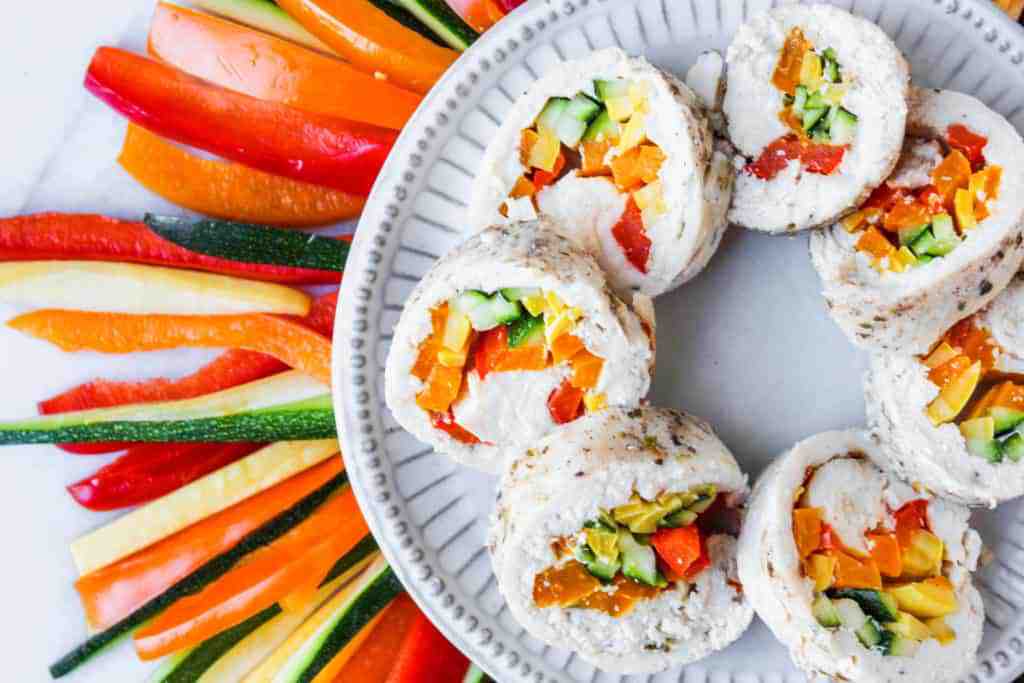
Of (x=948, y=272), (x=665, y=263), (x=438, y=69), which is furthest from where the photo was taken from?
(x=438, y=69)

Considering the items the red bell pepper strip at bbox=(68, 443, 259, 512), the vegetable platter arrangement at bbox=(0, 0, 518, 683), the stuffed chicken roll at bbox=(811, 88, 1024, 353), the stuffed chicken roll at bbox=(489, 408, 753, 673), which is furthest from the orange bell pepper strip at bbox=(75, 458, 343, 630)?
the stuffed chicken roll at bbox=(811, 88, 1024, 353)

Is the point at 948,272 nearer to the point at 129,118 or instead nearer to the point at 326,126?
the point at 326,126

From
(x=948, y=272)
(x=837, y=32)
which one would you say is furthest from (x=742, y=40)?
(x=948, y=272)

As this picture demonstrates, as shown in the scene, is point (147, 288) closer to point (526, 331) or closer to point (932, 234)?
point (526, 331)

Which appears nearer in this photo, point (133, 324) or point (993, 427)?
point (993, 427)

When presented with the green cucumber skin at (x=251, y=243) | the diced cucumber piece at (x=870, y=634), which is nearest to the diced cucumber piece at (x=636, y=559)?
the diced cucumber piece at (x=870, y=634)

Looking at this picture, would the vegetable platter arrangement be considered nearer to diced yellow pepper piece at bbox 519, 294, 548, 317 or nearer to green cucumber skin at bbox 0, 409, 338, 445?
green cucumber skin at bbox 0, 409, 338, 445

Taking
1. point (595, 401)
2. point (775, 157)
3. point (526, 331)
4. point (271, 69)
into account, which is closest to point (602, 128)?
point (775, 157)

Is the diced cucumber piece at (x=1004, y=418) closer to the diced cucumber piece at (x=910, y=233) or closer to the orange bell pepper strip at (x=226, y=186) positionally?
the diced cucumber piece at (x=910, y=233)
